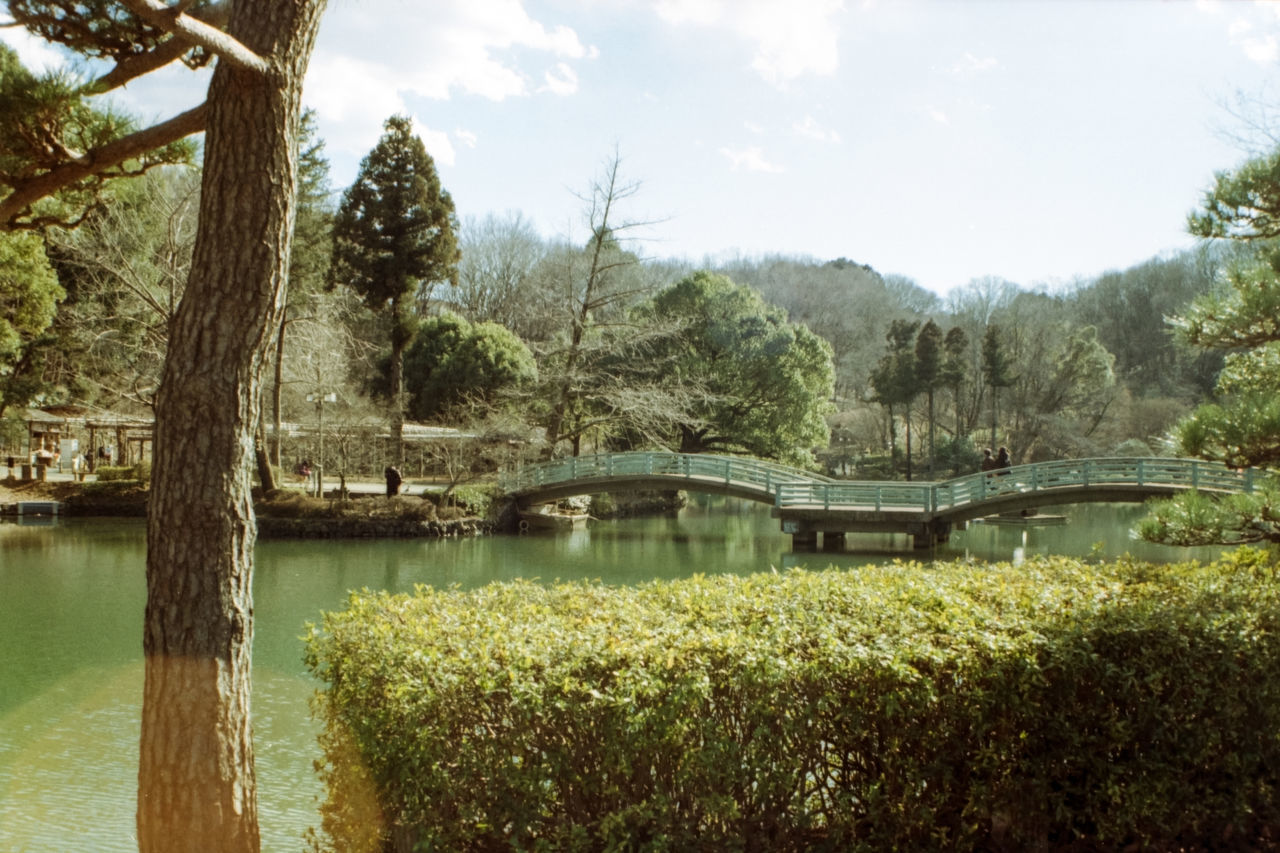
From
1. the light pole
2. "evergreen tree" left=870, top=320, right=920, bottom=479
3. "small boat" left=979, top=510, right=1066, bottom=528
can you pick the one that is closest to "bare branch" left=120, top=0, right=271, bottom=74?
the light pole

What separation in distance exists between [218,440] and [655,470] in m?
18.5

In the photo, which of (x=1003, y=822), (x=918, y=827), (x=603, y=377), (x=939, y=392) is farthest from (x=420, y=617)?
(x=939, y=392)

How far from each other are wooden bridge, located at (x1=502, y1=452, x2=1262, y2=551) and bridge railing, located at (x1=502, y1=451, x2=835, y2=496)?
0.07 feet

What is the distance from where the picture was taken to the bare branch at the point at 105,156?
3527 mm

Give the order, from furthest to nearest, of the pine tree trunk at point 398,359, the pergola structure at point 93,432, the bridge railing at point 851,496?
1. the pergola structure at point 93,432
2. the pine tree trunk at point 398,359
3. the bridge railing at point 851,496

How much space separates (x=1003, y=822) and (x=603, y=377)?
21.2 m

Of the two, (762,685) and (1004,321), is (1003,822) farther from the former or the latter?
(1004,321)

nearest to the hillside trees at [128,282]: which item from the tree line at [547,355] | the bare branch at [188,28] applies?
the tree line at [547,355]

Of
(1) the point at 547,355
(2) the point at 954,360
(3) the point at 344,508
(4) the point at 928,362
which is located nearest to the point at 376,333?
(1) the point at 547,355

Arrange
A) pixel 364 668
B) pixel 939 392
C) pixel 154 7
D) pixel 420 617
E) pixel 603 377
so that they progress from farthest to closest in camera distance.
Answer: pixel 939 392
pixel 603 377
pixel 420 617
pixel 364 668
pixel 154 7

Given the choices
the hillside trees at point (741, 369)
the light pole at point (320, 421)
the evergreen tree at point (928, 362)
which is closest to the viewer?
the light pole at point (320, 421)

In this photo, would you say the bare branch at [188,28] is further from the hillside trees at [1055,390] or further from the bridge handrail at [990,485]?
the hillside trees at [1055,390]

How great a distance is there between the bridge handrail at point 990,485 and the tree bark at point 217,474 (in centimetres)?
1666

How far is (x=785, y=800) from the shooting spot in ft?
10.4
